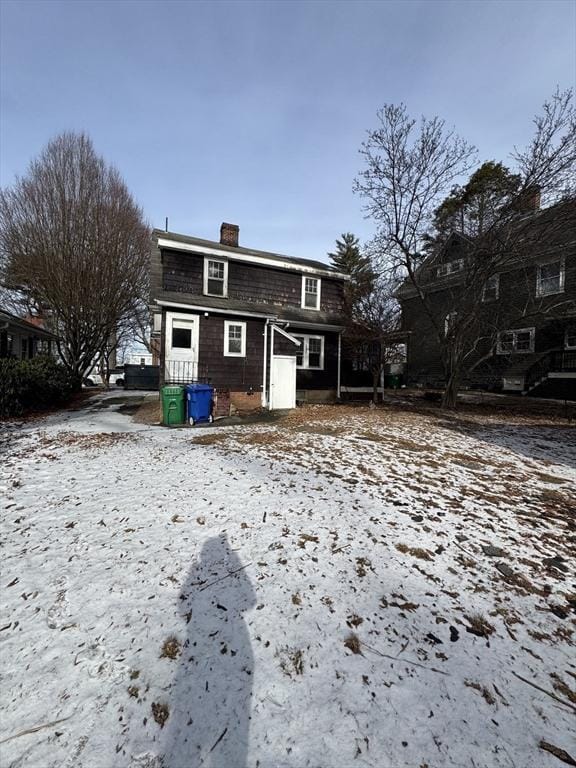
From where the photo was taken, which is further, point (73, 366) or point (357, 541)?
point (73, 366)

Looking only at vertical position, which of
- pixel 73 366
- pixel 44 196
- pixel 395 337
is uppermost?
pixel 44 196

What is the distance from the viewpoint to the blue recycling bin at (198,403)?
1005cm

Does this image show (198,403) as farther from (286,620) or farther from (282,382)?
(286,620)

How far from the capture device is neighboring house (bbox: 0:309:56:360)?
1430cm

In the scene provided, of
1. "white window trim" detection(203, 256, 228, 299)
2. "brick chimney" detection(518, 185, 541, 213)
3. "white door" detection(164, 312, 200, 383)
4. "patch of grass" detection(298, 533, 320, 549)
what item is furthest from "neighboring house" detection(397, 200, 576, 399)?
"patch of grass" detection(298, 533, 320, 549)

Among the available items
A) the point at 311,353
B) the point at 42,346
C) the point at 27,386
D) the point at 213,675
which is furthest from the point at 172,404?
the point at 42,346

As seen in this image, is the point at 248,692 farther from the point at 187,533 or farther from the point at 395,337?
the point at 395,337

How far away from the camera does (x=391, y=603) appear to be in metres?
2.51

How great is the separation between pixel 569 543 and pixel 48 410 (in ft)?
50.6

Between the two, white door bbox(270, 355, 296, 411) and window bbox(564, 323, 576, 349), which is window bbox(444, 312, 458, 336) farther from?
window bbox(564, 323, 576, 349)

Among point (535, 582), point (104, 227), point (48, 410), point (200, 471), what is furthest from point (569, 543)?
point (104, 227)

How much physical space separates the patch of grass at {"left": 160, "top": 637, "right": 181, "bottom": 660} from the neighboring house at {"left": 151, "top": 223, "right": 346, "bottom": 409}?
10.7m

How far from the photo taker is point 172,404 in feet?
32.6

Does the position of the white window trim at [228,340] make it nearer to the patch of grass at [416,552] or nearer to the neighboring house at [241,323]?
the neighboring house at [241,323]
